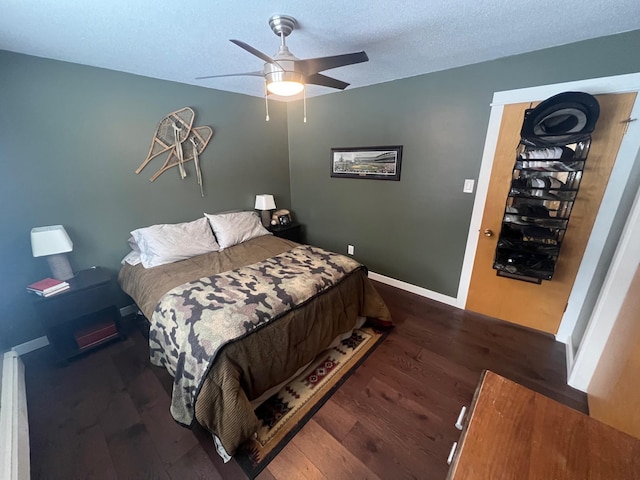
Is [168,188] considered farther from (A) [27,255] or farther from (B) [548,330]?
(B) [548,330]

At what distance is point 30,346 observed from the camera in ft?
6.86

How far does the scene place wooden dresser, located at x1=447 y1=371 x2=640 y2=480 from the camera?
549mm

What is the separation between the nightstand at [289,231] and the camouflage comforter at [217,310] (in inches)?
50.2

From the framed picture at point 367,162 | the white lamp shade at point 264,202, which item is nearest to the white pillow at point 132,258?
the white lamp shade at point 264,202

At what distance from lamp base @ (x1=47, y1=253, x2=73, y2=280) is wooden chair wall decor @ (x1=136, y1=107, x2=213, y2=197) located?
3.15 feet

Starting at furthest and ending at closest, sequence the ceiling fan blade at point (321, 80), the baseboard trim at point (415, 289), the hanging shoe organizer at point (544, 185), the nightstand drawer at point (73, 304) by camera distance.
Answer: the baseboard trim at point (415, 289) < the nightstand drawer at point (73, 304) < the hanging shoe organizer at point (544, 185) < the ceiling fan blade at point (321, 80)

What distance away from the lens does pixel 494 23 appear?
153 centimetres

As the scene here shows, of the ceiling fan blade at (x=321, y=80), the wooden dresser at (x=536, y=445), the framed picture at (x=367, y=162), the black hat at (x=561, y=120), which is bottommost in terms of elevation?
the wooden dresser at (x=536, y=445)

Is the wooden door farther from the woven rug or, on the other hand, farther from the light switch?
the woven rug

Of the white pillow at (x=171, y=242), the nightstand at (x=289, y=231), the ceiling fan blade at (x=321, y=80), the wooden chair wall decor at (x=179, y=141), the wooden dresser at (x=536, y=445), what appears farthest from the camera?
the nightstand at (x=289, y=231)

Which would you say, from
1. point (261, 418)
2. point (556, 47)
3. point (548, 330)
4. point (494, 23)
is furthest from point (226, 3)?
point (548, 330)

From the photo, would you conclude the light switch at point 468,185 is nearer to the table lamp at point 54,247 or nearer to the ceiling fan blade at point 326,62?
the ceiling fan blade at point 326,62

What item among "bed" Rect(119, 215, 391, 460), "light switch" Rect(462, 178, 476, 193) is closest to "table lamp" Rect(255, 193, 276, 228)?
"bed" Rect(119, 215, 391, 460)

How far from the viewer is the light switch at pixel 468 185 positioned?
2.34 m
